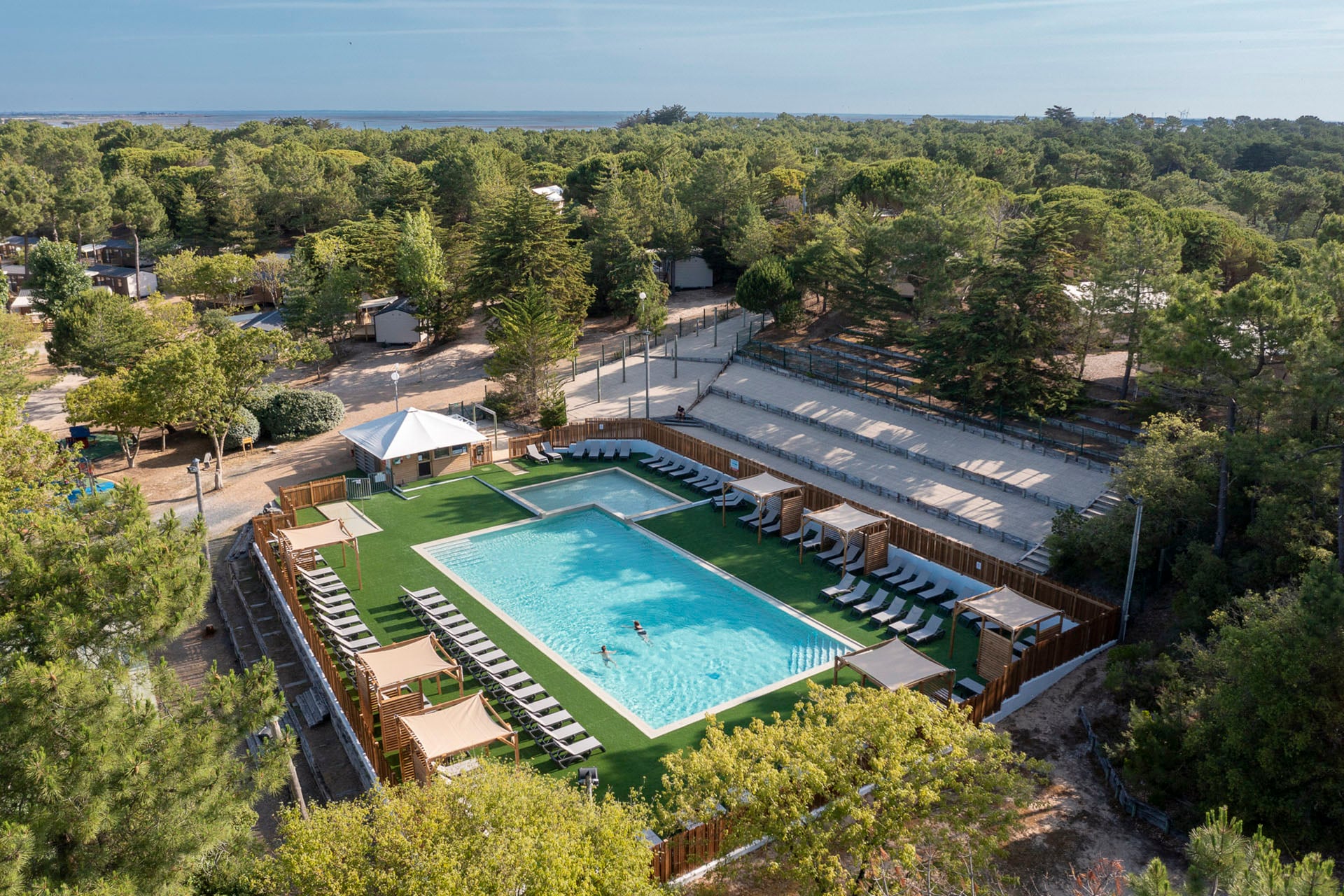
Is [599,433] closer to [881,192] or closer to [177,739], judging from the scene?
[177,739]

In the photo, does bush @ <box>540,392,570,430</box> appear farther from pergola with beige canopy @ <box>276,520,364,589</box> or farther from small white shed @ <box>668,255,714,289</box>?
small white shed @ <box>668,255,714,289</box>

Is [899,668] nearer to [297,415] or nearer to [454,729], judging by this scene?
[454,729]

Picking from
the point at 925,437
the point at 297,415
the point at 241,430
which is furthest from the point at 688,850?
the point at 297,415

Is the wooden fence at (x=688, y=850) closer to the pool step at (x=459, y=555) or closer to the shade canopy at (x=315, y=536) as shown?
the pool step at (x=459, y=555)

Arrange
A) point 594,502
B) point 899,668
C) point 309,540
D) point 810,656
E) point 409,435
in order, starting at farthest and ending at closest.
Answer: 1. point 409,435
2. point 594,502
3. point 309,540
4. point 810,656
5. point 899,668

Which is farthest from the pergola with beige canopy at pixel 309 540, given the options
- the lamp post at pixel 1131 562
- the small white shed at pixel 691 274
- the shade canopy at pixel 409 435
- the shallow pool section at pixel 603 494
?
the small white shed at pixel 691 274

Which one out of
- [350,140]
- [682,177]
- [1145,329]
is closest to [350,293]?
[682,177]

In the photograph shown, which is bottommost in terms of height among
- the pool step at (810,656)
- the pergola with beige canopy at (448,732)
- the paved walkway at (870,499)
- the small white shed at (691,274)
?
the pool step at (810,656)
